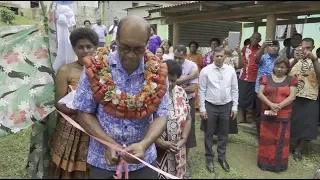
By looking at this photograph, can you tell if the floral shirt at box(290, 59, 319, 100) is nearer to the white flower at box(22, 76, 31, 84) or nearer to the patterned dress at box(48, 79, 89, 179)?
the patterned dress at box(48, 79, 89, 179)

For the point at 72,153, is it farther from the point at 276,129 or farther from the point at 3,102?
the point at 276,129

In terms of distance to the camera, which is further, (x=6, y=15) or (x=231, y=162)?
(x=231, y=162)

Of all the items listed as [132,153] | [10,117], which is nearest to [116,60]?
[132,153]

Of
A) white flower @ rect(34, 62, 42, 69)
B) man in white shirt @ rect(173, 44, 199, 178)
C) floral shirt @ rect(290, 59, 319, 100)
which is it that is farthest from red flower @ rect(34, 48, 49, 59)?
Result: floral shirt @ rect(290, 59, 319, 100)

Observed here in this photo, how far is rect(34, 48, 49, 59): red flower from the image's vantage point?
277 centimetres

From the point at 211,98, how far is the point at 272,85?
2.77ft

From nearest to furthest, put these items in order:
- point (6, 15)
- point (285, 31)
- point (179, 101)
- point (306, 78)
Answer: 1. point (179, 101)
2. point (6, 15)
3. point (306, 78)
4. point (285, 31)

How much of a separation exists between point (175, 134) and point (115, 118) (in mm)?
1255

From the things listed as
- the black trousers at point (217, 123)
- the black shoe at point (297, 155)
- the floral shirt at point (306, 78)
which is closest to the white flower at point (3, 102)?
Result: the black trousers at point (217, 123)

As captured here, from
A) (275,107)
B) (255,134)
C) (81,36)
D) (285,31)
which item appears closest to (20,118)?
(81,36)

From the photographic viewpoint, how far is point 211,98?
4.19 m

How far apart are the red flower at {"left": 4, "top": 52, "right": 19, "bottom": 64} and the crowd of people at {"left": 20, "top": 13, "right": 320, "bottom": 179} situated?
1.57 feet

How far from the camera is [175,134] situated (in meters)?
2.98

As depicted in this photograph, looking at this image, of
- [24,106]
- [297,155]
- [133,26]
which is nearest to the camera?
[133,26]
